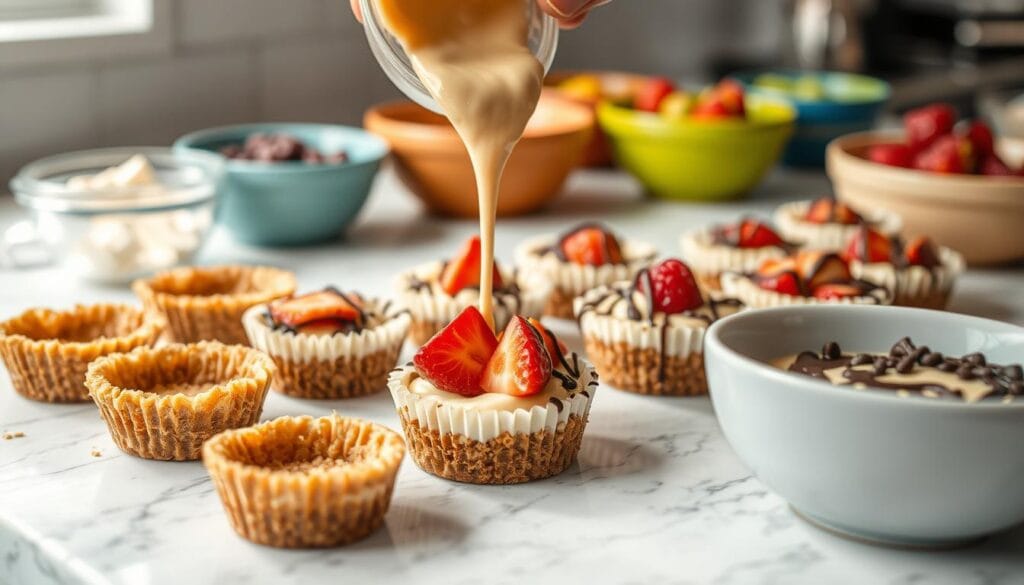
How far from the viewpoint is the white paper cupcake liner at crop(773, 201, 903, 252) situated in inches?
81.7

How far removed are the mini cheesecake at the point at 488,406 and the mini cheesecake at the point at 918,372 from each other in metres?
0.25

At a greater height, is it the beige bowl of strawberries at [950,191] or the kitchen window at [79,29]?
the kitchen window at [79,29]

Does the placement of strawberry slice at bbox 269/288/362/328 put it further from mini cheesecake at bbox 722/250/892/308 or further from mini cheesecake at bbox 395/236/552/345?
mini cheesecake at bbox 722/250/892/308

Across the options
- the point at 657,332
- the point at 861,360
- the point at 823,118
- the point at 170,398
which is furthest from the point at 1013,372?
the point at 823,118

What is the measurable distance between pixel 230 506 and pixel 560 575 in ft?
1.04

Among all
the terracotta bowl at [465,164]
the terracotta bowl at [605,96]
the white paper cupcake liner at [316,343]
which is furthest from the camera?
the terracotta bowl at [605,96]

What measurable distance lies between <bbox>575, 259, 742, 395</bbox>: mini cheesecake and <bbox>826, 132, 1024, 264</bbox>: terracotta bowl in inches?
27.3

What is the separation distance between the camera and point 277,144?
2250mm

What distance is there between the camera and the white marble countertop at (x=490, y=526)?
1129 millimetres

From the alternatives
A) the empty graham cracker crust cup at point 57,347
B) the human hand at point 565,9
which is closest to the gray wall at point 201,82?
the empty graham cracker crust cup at point 57,347

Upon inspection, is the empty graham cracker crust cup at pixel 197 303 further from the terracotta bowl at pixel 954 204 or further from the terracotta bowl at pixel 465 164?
the terracotta bowl at pixel 954 204

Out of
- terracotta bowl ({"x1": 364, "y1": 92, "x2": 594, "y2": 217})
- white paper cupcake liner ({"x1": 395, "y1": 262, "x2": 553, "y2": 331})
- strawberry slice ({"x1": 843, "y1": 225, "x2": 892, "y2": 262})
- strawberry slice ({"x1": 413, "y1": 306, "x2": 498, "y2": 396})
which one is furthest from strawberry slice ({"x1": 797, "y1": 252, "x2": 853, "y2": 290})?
terracotta bowl ({"x1": 364, "y1": 92, "x2": 594, "y2": 217})

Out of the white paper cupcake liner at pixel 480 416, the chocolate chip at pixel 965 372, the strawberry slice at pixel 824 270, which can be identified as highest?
the chocolate chip at pixel 965 372

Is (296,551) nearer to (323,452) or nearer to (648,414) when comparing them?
(323,452)
